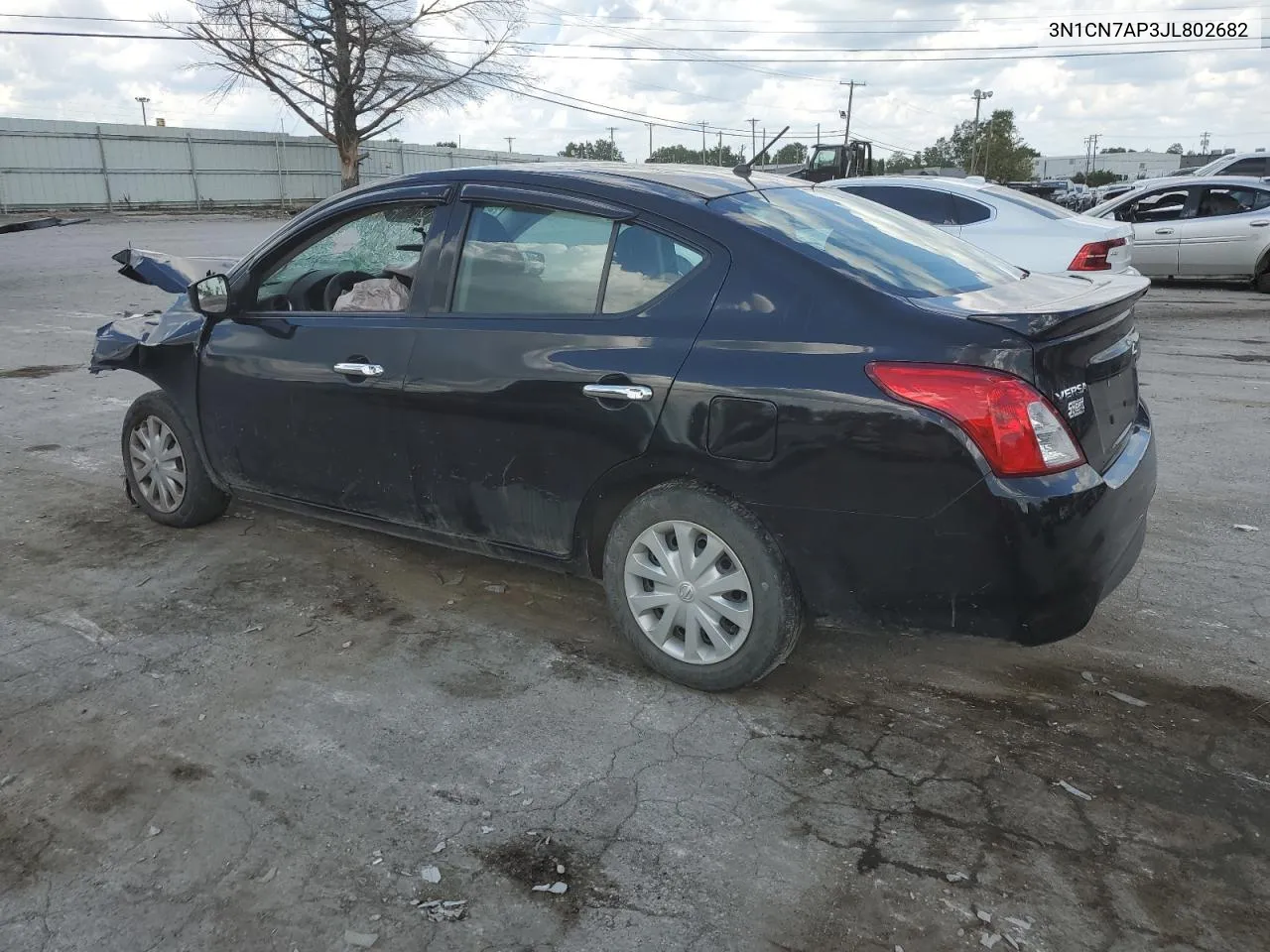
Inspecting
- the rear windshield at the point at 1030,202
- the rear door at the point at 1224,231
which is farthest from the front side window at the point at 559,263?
the rear door at the point at 1224,231

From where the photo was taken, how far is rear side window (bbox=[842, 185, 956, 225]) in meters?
9.73

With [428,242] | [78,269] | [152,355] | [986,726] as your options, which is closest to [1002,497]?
[986,726]

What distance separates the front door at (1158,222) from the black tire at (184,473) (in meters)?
13.9

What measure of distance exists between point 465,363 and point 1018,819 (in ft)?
7.59

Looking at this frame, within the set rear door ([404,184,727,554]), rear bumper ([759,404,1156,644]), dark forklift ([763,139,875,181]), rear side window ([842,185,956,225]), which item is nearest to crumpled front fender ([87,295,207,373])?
rear door ([404,184,727,554])

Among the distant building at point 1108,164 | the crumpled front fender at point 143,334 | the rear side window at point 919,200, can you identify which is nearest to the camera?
the crumpled front fender at point 143,334

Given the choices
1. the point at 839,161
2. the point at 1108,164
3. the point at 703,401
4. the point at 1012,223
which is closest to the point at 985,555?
the point at 703,401

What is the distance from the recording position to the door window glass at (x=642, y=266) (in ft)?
10.9

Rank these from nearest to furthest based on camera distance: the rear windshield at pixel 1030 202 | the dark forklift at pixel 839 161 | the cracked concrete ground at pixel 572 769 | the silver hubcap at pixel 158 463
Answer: the cracked concrete ground at pixel 572 769
the silver hubcap at pixel 158 463
the rear windshield at pixel 1030 202
the dark forklift at pixel 839 161

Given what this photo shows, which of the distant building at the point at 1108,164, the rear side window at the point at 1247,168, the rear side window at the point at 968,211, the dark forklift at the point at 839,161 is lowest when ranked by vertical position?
the rear side window at the point at 968,211

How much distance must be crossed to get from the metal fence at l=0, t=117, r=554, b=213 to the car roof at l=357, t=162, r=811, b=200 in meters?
27.3

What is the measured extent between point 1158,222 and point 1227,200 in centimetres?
95

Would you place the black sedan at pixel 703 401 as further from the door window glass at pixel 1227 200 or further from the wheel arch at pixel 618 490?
the door window glass at pixel 1227 200

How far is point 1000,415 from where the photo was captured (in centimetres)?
275
